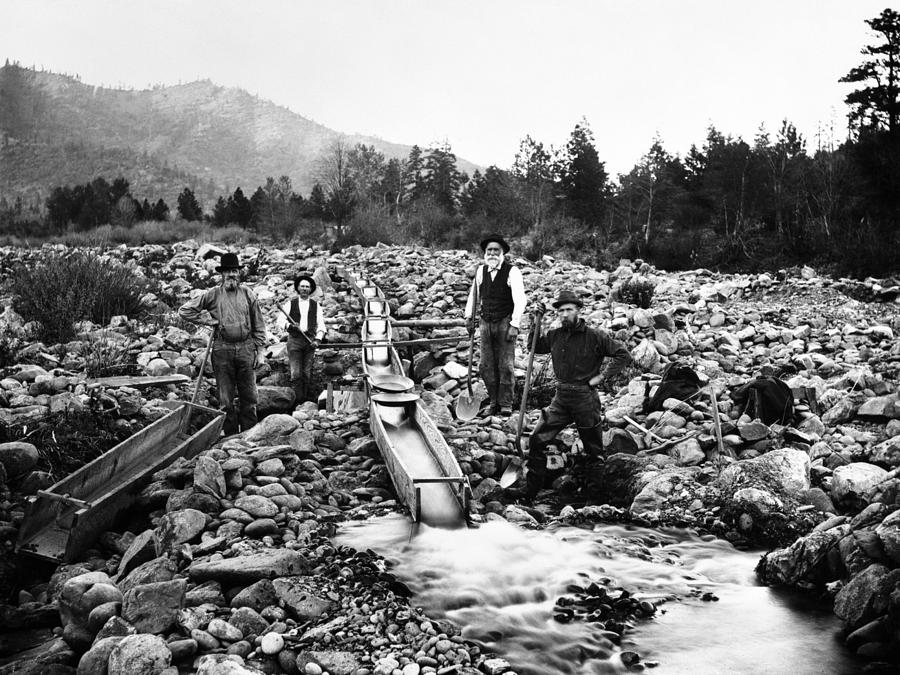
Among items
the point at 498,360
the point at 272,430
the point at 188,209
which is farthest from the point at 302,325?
the point at 188,209

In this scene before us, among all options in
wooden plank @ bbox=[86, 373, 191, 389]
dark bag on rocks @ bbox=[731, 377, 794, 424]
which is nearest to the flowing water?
dark bag on rocks @ bbox=[731, 377, 794, 424]

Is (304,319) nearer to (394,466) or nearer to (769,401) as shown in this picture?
(394,466)

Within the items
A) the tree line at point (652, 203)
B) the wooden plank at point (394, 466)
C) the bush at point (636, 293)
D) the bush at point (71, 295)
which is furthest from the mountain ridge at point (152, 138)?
the wooden plank at point (394, 466)

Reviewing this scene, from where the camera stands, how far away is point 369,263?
2133 centimetres

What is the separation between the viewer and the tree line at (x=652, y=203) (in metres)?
21.9

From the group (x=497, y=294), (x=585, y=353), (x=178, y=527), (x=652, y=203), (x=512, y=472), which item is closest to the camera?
(x=178, y=527)

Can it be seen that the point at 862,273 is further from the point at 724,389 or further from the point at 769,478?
the point at 769,478

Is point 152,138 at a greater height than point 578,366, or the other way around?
point 152,138

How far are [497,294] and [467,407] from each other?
66.5 inches

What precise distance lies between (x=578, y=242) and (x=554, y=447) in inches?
884

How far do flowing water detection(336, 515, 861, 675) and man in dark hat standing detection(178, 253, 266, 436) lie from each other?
2992 mm

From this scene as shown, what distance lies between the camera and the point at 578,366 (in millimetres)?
6418

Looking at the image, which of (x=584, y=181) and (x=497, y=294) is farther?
(x=584, y=181)

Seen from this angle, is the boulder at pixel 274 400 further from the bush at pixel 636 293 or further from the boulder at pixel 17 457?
A: the bush at pixel 636 293
